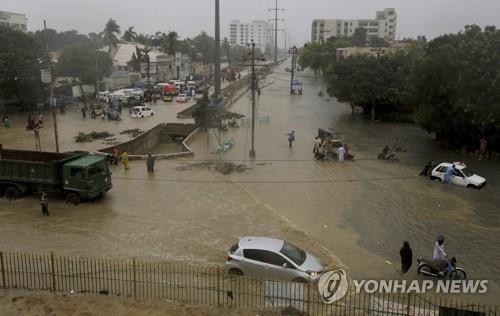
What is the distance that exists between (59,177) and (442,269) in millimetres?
15140

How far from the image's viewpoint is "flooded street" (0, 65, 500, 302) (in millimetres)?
15844

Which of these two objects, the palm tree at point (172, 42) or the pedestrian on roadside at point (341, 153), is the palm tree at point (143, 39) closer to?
the palm tree at point (172, 42)

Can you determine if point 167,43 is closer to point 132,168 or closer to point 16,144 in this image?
point 16,144

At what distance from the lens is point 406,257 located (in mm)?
13922

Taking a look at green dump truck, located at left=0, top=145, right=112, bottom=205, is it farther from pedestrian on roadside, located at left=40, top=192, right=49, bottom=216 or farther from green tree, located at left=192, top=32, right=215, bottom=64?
green tree, located at left=192, top=32, right=215, bottom=64

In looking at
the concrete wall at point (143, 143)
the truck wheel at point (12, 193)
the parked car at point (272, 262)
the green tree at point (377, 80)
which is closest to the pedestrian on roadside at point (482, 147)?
the green tree at point (377, 80)

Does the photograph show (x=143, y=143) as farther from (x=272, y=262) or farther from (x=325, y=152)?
(x=272, y=262)

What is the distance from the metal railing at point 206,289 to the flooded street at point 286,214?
6.62ft

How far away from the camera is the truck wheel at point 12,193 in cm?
2112

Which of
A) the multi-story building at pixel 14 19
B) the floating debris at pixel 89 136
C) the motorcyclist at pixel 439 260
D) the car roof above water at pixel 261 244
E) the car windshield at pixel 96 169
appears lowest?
the floating debris at pixel 89 136

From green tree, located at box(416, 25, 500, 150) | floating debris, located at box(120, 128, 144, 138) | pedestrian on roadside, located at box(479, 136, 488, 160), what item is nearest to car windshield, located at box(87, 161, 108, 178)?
floating debris, located at box(120, 128, 144, 138)

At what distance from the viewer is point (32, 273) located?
503 inches

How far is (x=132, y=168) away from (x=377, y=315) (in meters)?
19.7

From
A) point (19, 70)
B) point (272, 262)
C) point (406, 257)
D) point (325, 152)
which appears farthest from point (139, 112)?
point (406, 257)
